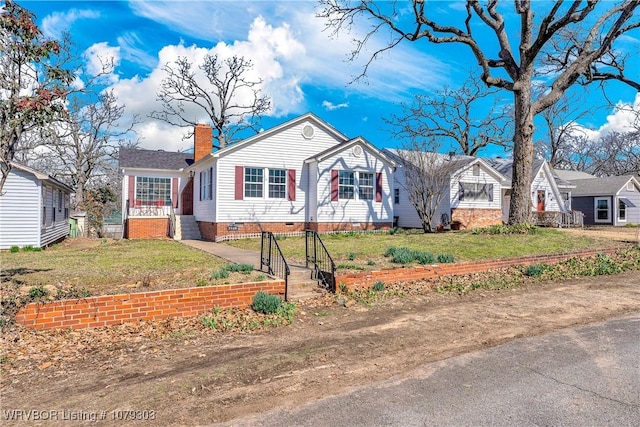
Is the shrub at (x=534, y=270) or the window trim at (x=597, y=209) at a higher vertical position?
the window trim at (x=597, y=209)

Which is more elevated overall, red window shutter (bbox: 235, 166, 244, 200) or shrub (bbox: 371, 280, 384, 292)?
red window shutter (bbox: 235, 166, 244, 200)

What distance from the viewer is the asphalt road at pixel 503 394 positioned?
3.36 meters

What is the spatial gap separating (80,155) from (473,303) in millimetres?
32880

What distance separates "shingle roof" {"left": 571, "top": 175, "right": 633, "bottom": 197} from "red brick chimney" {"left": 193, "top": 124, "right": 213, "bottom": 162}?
29.4 m

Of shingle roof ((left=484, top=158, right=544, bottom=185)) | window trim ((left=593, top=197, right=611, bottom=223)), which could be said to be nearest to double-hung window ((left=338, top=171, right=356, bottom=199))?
shingle roof ((left=484, top=158, right=544, bottom=185))

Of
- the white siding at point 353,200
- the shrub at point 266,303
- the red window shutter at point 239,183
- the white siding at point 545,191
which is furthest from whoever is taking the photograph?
the white siding at point 545,191

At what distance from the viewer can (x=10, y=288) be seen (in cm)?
662

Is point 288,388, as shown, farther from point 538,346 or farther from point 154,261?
point 154,261

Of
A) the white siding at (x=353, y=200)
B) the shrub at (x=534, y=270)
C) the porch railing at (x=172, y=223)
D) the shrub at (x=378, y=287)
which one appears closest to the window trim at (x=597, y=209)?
the white siding at (x=353, y=200)

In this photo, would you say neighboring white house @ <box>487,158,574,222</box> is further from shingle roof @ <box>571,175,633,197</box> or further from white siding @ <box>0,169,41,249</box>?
white siding @ <box>0,169,41,249</box>

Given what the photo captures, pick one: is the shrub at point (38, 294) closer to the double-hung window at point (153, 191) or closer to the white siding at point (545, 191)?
the double-hung window at point (153, 191)

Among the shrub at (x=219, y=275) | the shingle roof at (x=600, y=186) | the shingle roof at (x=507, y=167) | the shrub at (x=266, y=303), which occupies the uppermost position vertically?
the shingle roof at (x=507, y=167)

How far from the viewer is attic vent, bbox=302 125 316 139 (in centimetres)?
1962

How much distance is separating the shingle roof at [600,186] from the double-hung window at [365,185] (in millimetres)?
22226
